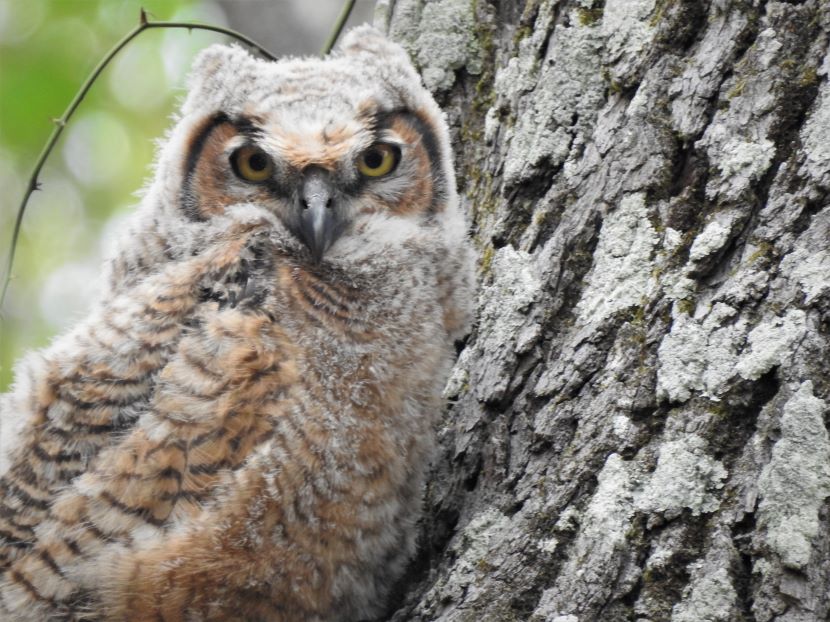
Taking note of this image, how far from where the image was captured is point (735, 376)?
1738mm

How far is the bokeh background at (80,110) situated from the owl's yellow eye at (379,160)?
1501 millimetres

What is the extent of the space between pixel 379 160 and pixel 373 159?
0.02 metres

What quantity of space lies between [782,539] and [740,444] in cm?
18

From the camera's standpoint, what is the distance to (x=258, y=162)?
2.47m

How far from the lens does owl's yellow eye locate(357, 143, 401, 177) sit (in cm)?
250

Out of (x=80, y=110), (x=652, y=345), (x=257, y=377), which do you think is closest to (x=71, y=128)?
(x=80, y=110)

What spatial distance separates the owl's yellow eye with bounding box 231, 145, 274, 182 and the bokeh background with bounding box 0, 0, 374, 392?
131 cm

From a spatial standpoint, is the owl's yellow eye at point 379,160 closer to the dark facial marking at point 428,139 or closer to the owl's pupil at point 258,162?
the dark facial marking at point 428,139

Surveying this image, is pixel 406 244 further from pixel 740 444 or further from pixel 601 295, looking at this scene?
pixel 740 444

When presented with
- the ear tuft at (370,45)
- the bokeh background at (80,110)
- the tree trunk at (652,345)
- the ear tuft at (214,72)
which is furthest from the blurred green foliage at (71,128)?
the tree trunk at (652,345)

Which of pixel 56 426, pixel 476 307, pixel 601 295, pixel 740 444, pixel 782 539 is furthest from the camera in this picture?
pixel 476 307

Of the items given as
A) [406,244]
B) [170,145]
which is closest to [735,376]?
[406,244]

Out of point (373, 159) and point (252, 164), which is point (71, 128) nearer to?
point (252, 164)

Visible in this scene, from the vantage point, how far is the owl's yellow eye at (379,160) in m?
2.50
